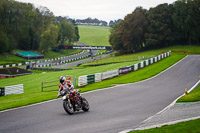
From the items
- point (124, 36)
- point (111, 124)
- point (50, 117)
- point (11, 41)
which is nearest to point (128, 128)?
point (111, 124)

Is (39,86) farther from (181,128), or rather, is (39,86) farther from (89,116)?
(181,128)

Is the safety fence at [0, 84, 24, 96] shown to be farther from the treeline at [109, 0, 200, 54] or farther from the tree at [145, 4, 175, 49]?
the tree at [145, 4, 175, 49]

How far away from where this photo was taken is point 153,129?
398 inches

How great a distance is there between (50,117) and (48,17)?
112 m

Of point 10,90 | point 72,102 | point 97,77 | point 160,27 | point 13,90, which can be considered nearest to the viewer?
point 72,102

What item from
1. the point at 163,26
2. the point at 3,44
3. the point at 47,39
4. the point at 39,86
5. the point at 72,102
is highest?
the point at 163,26

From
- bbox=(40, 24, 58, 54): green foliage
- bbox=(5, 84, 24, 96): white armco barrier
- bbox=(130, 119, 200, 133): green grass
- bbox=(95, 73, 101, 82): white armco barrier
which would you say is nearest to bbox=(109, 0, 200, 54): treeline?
bbox=(40, 24, 58, 54): green foliage

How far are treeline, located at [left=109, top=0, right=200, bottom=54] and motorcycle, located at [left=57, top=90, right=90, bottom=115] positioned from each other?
76.8m

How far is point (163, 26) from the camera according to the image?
89812 mm

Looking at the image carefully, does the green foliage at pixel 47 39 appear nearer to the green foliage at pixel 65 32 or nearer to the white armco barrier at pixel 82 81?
the green foliage at pixel 65 32

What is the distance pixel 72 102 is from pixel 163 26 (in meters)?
80.0

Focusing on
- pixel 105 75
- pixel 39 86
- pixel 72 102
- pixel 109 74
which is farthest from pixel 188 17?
pixel 72 102

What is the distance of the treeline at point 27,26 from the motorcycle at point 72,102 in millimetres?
87800

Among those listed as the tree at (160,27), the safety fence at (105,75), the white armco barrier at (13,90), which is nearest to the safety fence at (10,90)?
the white armco barrier at (13,90)
